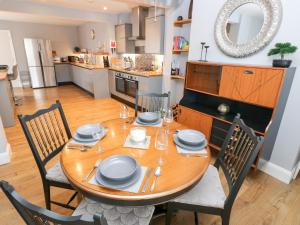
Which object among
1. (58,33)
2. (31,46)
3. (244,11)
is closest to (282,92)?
(244,11)

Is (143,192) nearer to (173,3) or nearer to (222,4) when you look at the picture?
(222,4)

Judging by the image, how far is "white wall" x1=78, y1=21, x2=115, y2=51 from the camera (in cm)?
531

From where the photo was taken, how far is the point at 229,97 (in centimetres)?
223

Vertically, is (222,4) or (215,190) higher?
(222,4)

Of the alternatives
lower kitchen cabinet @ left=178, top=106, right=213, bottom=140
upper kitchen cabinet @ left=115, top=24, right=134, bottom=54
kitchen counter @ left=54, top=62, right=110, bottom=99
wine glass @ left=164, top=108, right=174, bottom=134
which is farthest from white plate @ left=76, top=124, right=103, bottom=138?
kitchen counter @ left=54, top=62, right=110, bottom=99

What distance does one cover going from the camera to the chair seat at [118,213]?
41.3 inches

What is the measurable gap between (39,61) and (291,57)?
7.23 m

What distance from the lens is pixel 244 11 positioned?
7.27 feet

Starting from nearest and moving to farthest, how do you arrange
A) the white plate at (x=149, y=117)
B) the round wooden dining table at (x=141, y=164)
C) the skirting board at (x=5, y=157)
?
1. the round wooden dining table at (x=141, y=164)
2. the white plate at (x=149, y=117)
3. the skirting board at (x=5, y=157)

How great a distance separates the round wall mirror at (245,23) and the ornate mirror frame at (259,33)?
0.04m

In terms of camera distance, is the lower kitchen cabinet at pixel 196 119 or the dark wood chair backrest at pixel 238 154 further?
the lower kitchen cabinet at pixel 196 119

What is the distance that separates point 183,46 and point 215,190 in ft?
8.69

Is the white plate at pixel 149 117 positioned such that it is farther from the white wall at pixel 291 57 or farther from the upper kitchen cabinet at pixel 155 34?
the upper kitchen cabinet at pixel 155 34

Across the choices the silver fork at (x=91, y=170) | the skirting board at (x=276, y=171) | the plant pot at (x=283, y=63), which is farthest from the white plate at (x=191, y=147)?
the skirting board at (x=276, y=171)
